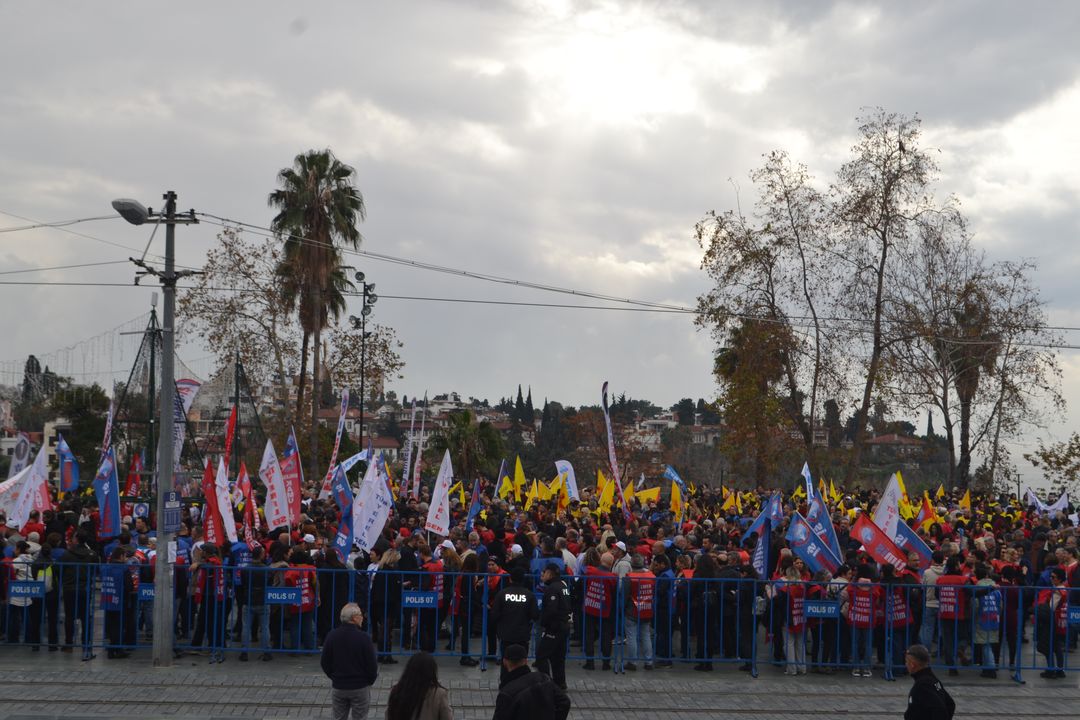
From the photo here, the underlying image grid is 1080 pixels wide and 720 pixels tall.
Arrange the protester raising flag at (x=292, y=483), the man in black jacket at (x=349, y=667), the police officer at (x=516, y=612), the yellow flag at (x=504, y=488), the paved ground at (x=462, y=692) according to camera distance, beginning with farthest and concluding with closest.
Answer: the yellow flag at (x=504, y=488) < the protester raising flag at (x=292, y=483) < the paved ground at (x=462, y=692) < the police officer at (x=516, y=612) < the man in black jacket at (x=349, y=667)

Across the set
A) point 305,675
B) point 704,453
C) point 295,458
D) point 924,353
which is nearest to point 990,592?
point 305,675

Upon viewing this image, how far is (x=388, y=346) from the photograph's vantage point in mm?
41438

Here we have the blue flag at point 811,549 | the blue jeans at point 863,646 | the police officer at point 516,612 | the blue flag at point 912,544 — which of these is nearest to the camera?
the police officer at point 516,612

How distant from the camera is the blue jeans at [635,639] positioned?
13.5m

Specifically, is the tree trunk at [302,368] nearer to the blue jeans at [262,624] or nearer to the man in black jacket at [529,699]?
the blue jeans at [262,624]

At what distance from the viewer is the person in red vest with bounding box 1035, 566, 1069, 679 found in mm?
13320

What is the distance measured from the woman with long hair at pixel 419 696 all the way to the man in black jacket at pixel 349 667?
1770 millimetres

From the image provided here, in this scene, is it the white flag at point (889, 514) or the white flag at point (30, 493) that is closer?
the white flag at point (889, 514)

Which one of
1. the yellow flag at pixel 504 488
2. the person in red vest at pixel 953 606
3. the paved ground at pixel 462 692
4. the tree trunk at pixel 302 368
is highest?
the tree trunk at pixel 302 368

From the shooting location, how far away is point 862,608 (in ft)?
44.2

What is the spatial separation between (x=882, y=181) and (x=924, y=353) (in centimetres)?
807

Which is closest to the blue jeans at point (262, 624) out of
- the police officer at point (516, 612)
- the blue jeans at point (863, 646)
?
the police officer at point (516, 612)

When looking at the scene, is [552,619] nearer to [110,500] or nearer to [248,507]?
[248,507]

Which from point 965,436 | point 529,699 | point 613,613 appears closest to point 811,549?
point 613,613
